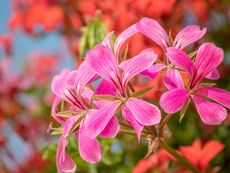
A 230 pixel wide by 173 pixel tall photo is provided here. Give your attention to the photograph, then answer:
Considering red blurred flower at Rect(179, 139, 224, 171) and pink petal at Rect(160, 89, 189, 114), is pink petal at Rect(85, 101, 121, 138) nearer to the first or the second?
pink petal at Rect(160, 89, 189, 114)

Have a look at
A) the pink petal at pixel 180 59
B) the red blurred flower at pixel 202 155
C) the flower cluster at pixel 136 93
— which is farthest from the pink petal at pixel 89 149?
the red blurred flower at pixel 202 155

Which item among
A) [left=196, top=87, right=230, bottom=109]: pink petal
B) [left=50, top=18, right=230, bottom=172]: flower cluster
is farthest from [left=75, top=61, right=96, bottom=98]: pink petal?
[left=196, top=87, right=230, bottom=109]: pink petal

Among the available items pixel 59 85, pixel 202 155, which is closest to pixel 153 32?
pixel 59 85

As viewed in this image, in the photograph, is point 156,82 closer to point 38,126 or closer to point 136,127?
point 136,127

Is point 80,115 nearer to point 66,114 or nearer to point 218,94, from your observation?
point 66,114

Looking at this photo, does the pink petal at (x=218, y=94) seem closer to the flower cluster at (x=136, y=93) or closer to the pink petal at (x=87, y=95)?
the flower cluster at (x=136, y=93)
